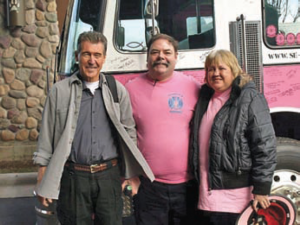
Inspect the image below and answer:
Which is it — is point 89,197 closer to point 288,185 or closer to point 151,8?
point 151,8

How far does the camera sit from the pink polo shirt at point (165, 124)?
3.14 m

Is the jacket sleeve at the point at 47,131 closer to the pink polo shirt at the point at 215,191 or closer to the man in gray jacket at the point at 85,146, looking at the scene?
the man in gray jacket at the point at 85,146

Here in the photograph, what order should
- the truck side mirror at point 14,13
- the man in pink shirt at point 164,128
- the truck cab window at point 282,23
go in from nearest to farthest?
the man in pink shirt at point 164,128, the truck cab window at point 282,23, the truck side mirror at point 14,13

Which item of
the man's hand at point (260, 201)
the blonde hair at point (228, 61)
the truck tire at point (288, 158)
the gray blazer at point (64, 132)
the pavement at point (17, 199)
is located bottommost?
the pavement at point (17, 199)

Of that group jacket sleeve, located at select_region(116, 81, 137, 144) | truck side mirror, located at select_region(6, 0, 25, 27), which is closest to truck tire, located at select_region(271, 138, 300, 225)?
jacket sleeve, located at select_region(116, 81, 137, 144)

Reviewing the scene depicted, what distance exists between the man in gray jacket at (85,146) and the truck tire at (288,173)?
1437mm

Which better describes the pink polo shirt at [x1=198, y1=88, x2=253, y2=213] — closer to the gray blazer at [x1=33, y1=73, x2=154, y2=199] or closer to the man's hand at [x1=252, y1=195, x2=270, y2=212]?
the man's hand at [x1=252, y1=195, x2=270, y2=212]

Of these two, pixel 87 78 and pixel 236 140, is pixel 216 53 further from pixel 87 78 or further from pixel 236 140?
pixel 87 78

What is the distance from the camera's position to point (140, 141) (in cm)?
323

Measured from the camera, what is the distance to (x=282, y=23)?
158 inches

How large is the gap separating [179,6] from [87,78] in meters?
1.33

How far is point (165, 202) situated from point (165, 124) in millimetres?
575

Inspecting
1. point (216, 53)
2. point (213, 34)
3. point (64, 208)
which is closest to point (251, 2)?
point (213, 34)

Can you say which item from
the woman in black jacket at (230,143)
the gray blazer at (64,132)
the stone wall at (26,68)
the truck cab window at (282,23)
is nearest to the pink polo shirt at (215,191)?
the woman in black jacket at (230,143)
